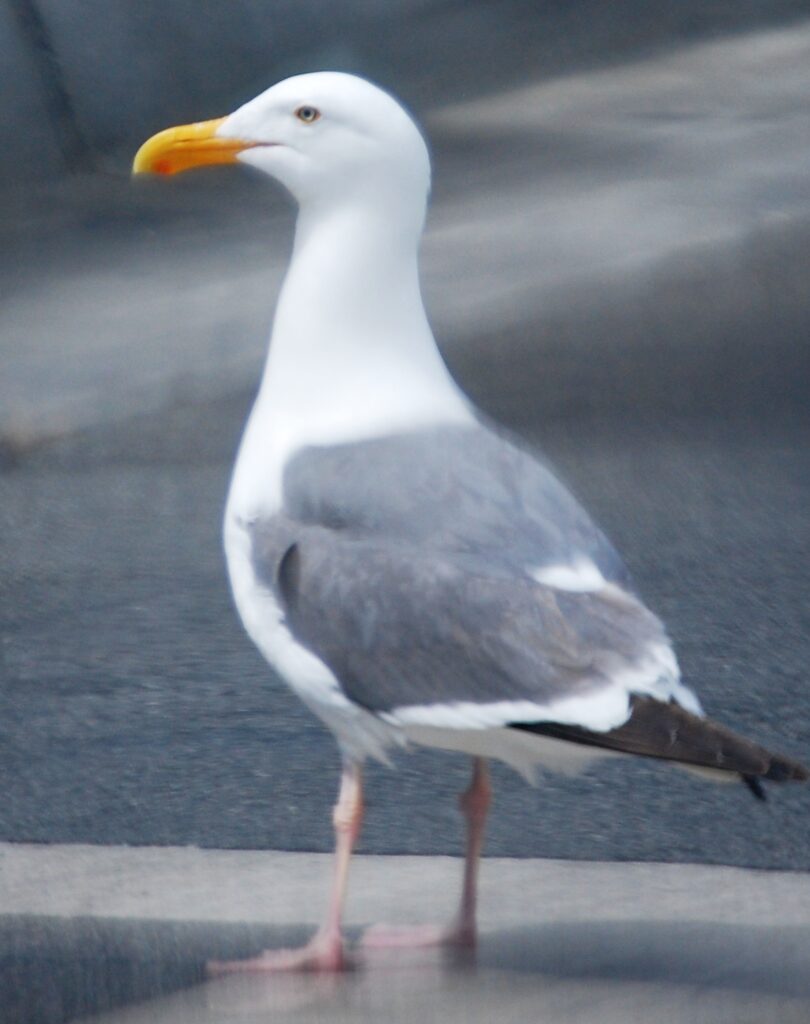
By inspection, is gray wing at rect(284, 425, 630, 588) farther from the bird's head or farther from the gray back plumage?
the bird's head

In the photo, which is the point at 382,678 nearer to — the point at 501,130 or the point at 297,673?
the point at 297,673

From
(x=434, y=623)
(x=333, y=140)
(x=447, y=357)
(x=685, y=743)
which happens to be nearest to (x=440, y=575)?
(x=434, y=623)

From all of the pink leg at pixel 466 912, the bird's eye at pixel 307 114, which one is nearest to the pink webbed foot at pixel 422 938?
the pink leg at pixel 466 912

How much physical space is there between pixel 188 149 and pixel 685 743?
112 cm

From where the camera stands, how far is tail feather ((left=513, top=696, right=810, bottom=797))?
2170mm

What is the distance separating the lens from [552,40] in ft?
27.3

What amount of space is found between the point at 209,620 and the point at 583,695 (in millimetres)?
2286

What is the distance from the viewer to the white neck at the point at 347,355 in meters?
2.53

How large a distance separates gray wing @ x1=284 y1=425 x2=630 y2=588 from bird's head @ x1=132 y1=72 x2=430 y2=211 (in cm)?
36

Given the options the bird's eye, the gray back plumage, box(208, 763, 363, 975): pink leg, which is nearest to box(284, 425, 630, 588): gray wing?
the gray back plumage

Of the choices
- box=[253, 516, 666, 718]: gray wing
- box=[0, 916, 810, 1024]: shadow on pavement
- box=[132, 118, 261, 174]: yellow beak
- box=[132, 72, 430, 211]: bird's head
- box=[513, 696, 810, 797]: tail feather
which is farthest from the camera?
box=[132, 118, 261, 174]: yellow beak

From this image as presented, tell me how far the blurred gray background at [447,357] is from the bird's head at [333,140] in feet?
3.46

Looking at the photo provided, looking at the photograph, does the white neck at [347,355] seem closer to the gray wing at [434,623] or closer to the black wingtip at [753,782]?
the gray wing at [434,623]

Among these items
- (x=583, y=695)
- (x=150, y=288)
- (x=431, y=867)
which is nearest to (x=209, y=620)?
(x=431, y=867)
